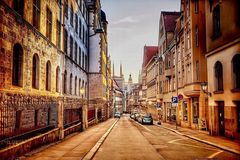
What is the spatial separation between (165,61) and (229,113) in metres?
25.9

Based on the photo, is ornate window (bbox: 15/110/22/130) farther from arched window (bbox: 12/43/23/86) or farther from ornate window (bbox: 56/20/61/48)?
ornate window (bbox: 56/20/61/48)

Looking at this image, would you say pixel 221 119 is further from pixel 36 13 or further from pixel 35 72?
pixel 36 13

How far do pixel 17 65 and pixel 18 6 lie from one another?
337 cm

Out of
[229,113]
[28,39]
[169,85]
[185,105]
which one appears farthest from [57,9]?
[169,85]

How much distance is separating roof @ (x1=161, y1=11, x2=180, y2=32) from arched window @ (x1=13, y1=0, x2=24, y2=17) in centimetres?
3163

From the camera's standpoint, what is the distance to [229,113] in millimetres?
19078

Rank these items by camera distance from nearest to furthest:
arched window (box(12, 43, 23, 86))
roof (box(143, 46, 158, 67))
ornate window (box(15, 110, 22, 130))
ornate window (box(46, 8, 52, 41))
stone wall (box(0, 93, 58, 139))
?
stone wall (box(0, 93, 58, 139)), arched window (box(12, 43, 23, 86)), ornate window (box(15, 110, 22, 130)), ornate window (box(46, 8, 52, 41)), roof (box(143, 46, 158, 67))

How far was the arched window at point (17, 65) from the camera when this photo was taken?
626 inches

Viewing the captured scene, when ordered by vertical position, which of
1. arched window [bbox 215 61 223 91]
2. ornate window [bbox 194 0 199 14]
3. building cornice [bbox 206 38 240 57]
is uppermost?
ornate window [bbox 194 0 199 14]

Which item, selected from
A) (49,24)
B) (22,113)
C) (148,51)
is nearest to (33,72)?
(22,113)

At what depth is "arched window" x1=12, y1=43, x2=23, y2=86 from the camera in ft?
52.1

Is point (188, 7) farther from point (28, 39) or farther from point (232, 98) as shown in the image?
point (28, 39)

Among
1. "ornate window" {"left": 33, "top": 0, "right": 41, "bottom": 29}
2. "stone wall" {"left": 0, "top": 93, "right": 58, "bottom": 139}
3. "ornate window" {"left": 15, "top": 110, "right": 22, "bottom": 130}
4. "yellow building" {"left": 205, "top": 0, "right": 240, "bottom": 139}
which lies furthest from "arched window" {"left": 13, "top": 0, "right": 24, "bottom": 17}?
"yellow building" {"left": 205, "top": 0, "right": 240, "bottom": 139}

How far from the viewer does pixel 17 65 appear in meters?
16.3
